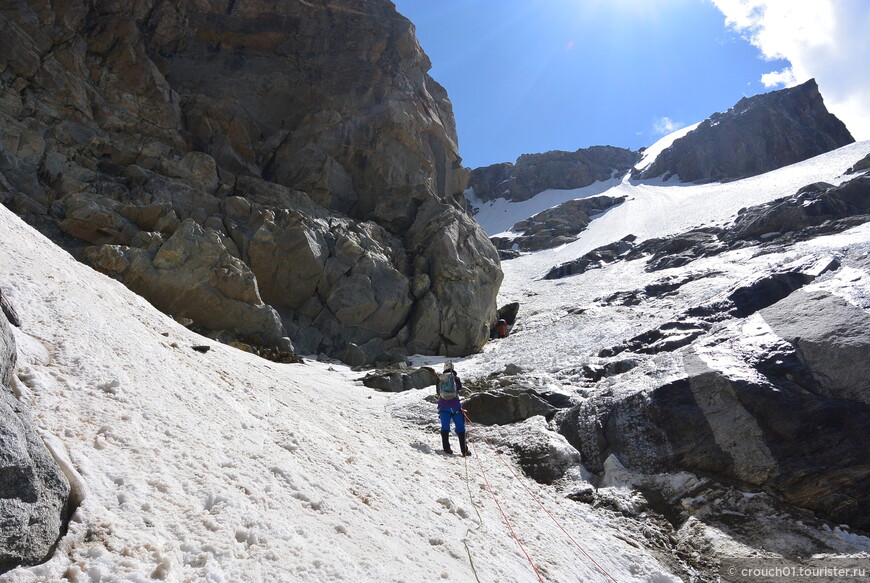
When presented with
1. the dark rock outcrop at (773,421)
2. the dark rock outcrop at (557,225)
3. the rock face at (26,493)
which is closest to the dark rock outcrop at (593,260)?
the dark rock outcrop at (557,225)

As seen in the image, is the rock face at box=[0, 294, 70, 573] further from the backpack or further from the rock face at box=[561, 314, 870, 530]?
the rock face at box=[561, 314, 870, 530]

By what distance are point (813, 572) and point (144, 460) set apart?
10423 mm

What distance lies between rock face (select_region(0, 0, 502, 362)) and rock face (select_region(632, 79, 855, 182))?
3011 inches

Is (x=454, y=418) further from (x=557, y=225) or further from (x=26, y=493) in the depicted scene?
(x=557, y=225)

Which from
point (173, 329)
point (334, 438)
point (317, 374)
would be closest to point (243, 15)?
point (317, 374)

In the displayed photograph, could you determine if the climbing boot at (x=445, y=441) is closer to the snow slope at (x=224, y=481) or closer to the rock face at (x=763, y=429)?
the snow slope at (x=224, y=481)

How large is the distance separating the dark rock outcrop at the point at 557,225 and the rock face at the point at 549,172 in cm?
2731

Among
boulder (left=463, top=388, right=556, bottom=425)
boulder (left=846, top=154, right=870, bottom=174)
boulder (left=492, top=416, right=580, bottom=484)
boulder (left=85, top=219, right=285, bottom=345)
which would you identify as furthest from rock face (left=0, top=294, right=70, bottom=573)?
boulder (left=846, top=154, right=870, bottom=174)

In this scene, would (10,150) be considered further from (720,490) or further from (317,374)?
(720,490)

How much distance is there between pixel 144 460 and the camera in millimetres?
5344

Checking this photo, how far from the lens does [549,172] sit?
12650 centimetres

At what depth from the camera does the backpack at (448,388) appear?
12266mm

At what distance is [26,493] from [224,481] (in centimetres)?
223

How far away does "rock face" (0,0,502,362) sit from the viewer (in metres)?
22.2
